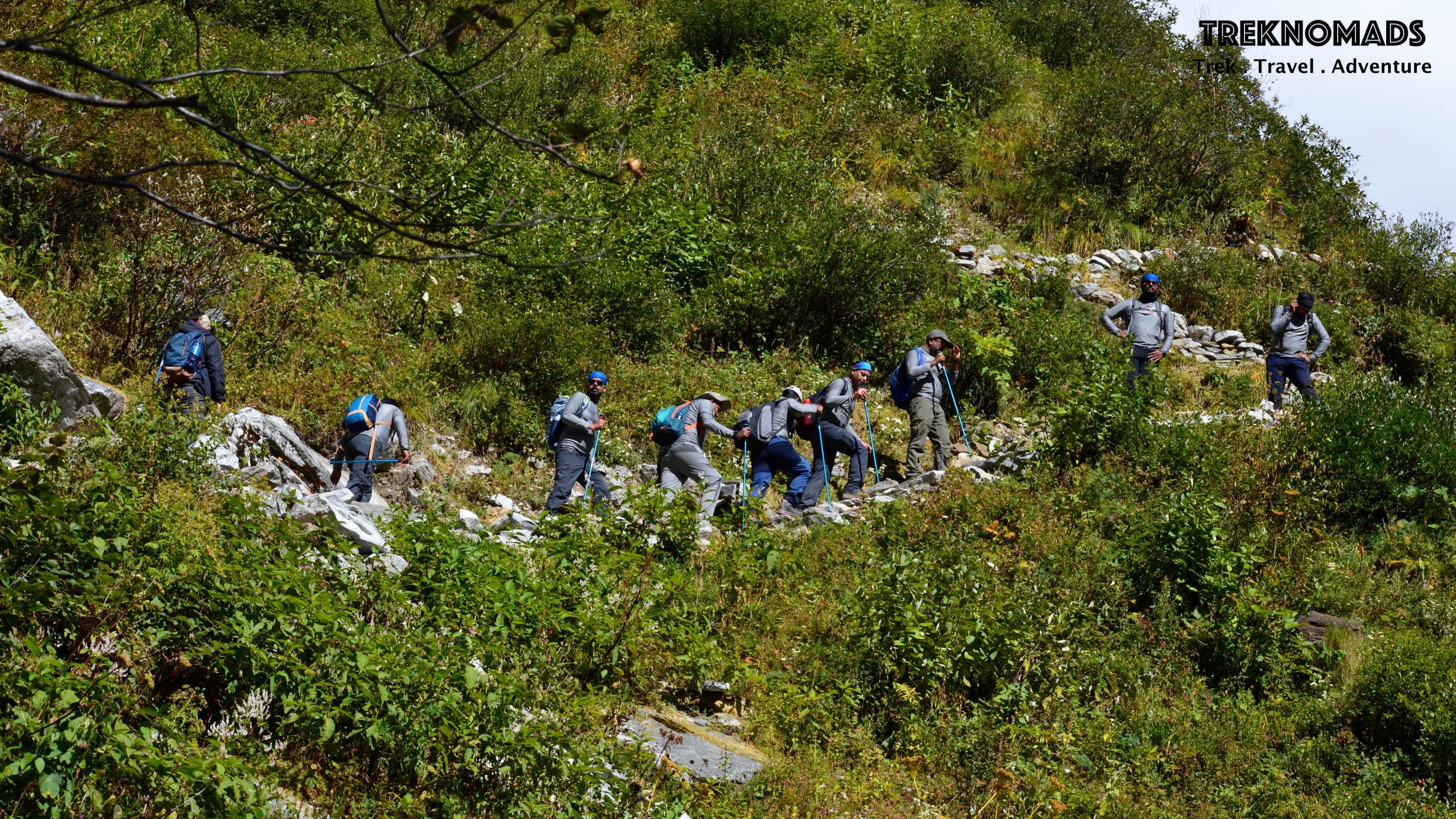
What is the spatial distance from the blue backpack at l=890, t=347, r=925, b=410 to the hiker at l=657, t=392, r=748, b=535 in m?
2.19

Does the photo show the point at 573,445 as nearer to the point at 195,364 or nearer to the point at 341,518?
the point at 195,364

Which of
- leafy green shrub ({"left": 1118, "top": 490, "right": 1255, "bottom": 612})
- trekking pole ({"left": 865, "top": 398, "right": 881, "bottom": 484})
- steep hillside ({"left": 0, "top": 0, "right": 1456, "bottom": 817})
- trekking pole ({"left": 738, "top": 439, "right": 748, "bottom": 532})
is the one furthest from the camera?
trekking pole ({"left": 865, "top": 398, "right": 881, "bottom": 484})

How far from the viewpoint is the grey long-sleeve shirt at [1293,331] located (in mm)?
13688

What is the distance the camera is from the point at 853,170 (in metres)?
20.9

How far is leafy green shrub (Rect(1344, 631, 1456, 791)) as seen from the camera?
795 centimetres

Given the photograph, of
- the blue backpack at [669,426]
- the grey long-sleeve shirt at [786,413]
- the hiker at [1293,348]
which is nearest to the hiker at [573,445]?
the blue backpack at [669,426]

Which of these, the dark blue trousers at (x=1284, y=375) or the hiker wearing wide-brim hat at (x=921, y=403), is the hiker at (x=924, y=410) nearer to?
the hiker wearing wide-brim hat at (x=921, y=403)

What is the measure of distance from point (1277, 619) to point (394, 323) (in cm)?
1057

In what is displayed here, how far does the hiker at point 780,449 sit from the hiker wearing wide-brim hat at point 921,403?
3.79ft

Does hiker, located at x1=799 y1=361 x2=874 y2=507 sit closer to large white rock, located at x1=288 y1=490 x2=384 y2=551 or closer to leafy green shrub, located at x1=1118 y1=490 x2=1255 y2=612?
leafy green shrub, located at x1=1118 y1=490 x2=1255 y2=612

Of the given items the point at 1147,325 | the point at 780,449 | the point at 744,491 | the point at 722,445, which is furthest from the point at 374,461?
the point at 1147,325

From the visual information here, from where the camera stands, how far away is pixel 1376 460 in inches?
462

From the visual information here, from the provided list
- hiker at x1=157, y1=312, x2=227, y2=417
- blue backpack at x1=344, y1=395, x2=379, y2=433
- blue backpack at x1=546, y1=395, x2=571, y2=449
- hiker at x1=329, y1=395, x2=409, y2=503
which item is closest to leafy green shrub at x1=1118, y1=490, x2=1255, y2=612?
blue backpack at x1=546, y1=395, x2=571, y2=449

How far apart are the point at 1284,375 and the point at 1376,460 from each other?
238 centimetres
